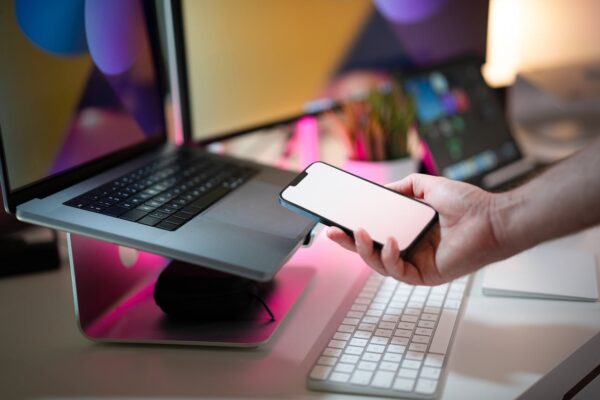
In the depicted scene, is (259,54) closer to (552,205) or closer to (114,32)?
(114,32)

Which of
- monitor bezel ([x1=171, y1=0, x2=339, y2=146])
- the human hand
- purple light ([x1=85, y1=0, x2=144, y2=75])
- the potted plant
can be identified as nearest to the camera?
the human hand

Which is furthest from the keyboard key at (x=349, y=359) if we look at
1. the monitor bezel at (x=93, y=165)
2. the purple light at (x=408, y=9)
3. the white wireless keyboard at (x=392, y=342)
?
the purple light at (x=408, y=9)

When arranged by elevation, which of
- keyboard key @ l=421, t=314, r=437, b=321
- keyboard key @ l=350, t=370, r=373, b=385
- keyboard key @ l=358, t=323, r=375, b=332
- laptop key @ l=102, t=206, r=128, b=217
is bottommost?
keyboard key @ l=421, t=314, r=437, b=321

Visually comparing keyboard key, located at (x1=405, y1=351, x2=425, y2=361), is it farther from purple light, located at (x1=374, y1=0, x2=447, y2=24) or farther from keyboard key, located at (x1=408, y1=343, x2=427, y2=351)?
purple light, located at (x1=374, y1=0, x2=447, y2=24)

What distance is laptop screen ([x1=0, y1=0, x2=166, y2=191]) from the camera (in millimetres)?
673

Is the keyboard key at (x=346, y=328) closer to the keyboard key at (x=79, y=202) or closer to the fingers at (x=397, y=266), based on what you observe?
the fingers at (x=397, y=266)

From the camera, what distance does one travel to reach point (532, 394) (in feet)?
1.93

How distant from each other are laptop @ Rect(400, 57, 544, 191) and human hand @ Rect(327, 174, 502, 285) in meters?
0.36

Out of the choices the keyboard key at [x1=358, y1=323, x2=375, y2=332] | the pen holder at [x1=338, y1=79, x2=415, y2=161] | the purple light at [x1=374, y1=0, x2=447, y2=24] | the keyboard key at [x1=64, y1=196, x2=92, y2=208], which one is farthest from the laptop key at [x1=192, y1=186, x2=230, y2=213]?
the purple light at [x1=374, y1=0, x2=447, y2=24]

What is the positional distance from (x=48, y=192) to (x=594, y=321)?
0.61m

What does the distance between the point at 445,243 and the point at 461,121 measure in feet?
1.72

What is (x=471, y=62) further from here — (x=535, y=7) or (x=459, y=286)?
(x=459, y=286)

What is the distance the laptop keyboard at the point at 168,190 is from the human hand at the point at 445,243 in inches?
6.7

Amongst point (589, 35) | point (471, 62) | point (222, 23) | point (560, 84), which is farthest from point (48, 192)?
point (589, 35)
